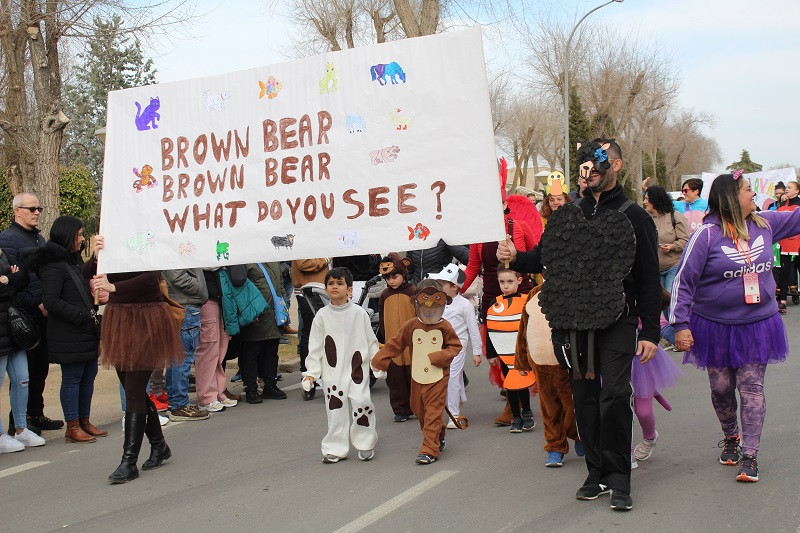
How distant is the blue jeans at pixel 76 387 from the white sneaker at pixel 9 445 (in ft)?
1.49

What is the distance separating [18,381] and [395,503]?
13.4ft

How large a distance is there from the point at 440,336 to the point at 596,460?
1.86 m

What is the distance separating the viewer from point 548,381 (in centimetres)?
623

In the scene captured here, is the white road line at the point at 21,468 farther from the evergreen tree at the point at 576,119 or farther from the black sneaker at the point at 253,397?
the evergreen tree at the point at 576,119

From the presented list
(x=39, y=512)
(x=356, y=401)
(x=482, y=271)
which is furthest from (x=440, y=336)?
(x=39, y=512)

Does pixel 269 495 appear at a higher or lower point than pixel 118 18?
lower

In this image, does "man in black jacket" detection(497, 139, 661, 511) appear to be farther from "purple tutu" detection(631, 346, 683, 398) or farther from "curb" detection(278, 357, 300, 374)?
"curb" detection(278, 357, 300, 374)

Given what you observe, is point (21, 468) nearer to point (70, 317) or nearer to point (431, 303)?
point (70, 317)

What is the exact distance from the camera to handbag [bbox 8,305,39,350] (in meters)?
7.76

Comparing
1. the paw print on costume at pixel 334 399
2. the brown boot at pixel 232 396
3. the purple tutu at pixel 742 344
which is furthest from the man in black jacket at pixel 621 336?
the brown boot at pixel 232 396

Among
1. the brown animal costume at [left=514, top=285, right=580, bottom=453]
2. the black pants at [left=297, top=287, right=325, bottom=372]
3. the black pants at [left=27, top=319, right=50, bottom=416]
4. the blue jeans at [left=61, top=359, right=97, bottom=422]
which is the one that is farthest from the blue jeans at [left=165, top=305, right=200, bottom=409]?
the brown animal costume at [left=514, top=285, right=580, bottom=453]

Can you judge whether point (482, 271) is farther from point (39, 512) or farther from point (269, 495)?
point (39, 512)

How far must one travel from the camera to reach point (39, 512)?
237 inches

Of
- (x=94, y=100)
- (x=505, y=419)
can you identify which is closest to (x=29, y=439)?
(x=505, y=419)
